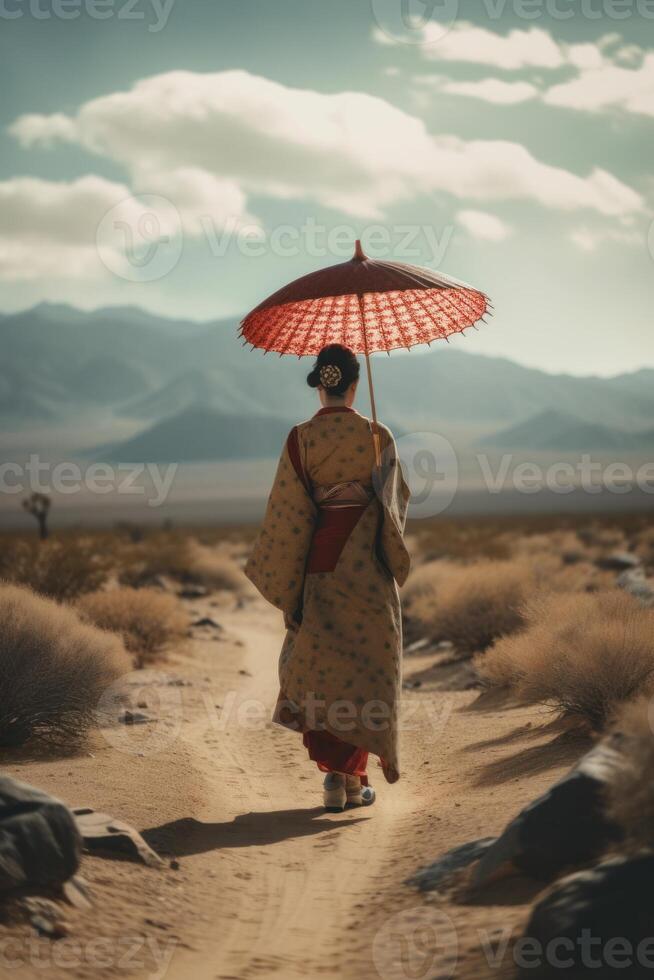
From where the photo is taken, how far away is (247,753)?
311 inches

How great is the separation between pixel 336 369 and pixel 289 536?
1111mm

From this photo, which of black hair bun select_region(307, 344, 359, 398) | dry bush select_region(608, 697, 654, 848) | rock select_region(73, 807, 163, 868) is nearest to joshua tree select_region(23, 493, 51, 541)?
black hair bun select_region(307, 344, 359, 398)

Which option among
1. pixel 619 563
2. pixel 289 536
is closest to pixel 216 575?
pixel 619 563

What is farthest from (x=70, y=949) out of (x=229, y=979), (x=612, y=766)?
(x=612, y=766)

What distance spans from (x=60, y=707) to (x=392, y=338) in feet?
12.6

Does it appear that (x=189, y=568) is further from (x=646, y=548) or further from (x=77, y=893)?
(x=77, y=893)

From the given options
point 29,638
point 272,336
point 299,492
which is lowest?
point 29,638

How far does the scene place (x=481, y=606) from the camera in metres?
12.9

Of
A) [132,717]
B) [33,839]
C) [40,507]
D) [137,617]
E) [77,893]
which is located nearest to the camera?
[33,839]

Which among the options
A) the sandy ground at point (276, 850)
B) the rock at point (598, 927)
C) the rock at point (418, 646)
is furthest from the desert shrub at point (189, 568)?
the rock at point (598, 927)

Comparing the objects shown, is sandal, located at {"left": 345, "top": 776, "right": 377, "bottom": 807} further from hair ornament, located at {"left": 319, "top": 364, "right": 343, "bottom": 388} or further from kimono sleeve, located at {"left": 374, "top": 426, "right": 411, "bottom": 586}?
hair ornament, located at {"left": 319, "top": 364, "right": 343, "bottom": 388}

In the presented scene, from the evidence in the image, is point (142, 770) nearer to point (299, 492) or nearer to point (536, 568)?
point (299, 492)

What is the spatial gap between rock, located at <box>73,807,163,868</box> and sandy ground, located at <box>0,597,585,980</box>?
10cm

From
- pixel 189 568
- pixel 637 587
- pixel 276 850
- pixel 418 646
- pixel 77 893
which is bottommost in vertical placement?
pixel 418 646
